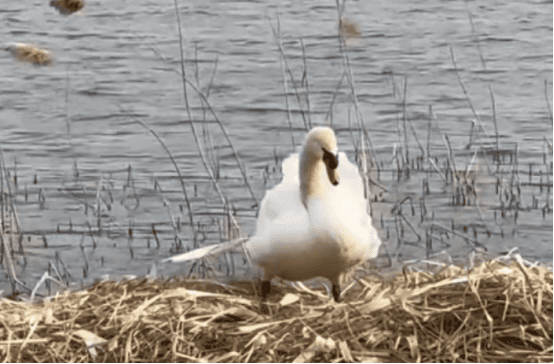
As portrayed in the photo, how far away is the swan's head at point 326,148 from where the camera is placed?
3826 millimetres

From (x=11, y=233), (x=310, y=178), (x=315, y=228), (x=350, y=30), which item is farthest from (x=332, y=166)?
(x=11, y=233)

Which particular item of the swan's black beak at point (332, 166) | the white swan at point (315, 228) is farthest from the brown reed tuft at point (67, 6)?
the swan's black beak at point (332, 166)

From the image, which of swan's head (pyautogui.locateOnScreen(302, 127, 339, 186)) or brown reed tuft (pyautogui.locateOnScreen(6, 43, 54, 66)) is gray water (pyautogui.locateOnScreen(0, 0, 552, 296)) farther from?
swan's head (pyautogui.locateOnScreen(302, 127, 339, 186))

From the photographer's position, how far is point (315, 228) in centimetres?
380

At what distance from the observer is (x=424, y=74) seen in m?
9.52

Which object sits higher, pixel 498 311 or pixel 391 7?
pixel 498 311

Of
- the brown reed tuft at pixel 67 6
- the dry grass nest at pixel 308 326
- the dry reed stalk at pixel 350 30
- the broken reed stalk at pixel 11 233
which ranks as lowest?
the broken reed stalk at pixel 11 233

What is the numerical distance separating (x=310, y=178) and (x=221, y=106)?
4.86 metres

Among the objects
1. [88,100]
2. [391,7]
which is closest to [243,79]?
[88,100]

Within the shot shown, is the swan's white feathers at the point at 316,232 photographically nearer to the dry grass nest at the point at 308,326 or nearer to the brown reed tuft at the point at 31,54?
the dry grass nest at the point at 308,326

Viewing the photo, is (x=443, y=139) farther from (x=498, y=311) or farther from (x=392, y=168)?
(x=498, y=311)

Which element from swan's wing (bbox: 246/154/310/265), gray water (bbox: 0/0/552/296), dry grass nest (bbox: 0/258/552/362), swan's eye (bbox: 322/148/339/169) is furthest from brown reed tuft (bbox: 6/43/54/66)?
→ swan's eye (bbox: 322/148/339/169)

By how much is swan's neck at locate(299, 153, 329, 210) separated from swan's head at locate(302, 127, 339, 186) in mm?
51

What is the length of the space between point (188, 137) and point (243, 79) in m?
1.97
